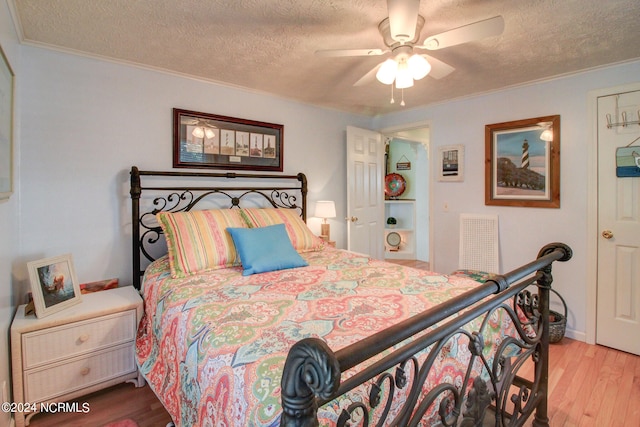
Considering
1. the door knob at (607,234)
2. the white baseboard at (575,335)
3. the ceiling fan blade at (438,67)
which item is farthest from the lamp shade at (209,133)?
the white baseboard at (575,335)

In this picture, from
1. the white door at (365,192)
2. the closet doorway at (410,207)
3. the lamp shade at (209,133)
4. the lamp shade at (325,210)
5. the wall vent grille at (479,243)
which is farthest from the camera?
the closet doorway at (410,207)

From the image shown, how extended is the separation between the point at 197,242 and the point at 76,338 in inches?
34.6

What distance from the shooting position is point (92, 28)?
1.99 m

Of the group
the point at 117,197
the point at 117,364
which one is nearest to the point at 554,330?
the point at 117,364

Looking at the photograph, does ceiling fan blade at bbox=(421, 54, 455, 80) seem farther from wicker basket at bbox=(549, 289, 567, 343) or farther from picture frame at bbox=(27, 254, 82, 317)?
picture frame at bbox=(27, 254, 82, 317)

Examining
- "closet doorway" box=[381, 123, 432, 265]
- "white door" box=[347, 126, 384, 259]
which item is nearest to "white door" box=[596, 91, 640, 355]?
"white door" box=[347, 126, 384, 259]

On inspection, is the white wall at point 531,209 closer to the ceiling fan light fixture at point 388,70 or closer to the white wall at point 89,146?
the ceiling fan light fixture at point 388,70

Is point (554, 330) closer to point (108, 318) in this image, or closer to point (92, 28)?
point (108, 318)

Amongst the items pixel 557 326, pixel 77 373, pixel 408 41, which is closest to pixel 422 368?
pixel 408 41

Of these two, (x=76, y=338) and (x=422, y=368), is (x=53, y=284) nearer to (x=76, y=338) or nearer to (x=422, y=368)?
(x=76, y=338)

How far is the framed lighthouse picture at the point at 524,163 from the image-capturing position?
9.58 ft

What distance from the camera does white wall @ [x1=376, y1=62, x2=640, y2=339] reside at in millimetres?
2762

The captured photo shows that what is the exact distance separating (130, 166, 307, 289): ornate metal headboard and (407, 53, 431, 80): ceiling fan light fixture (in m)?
1.84

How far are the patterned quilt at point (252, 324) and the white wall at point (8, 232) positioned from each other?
637mm
